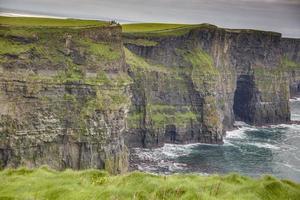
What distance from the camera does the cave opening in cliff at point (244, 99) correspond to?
120188 mm

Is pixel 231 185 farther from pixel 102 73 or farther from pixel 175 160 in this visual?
pixel 175 160

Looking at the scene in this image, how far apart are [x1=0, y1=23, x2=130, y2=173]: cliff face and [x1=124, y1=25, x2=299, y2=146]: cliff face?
67.3 feet

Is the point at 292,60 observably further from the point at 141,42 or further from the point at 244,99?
the point at 141,42

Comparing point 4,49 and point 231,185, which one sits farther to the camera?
point 4,49

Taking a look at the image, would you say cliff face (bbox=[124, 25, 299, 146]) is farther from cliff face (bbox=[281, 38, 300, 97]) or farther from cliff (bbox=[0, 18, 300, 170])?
cliff face (bbox=[281, 38, 300, 97])

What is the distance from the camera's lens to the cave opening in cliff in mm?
120188

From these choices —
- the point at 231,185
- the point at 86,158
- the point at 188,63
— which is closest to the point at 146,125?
the point at 188,63

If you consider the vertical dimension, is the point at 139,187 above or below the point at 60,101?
above

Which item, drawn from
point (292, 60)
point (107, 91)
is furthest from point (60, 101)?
point (292, 60)

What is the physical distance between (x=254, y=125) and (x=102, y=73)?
195 ft

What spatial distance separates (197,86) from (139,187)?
275 feet

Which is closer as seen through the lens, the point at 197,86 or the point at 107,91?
the point at 107,91

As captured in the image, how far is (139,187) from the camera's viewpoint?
14445 mm

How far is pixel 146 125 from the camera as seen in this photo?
87.4 metres
